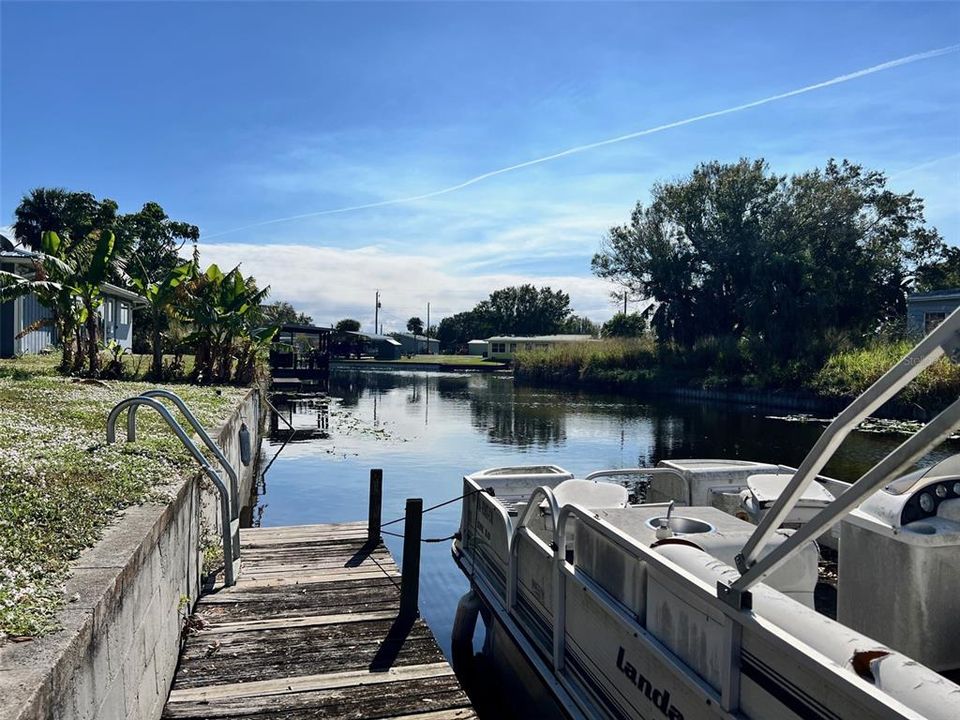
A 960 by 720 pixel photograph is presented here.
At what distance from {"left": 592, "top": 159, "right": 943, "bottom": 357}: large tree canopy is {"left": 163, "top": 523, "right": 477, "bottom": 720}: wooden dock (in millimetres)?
39059

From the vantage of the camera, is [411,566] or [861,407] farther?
[411,566]

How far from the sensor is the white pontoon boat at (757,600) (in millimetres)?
2842

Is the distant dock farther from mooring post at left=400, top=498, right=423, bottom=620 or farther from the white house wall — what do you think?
mooring post at left=400, top=498, right=423, bottom=620

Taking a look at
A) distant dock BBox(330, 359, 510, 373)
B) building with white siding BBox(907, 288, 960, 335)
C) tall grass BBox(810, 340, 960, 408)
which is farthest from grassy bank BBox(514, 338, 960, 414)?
distant dock BBox(330, 359, 510, 373)

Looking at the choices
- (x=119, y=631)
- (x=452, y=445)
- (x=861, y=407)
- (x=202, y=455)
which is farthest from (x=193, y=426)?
(x=452, y=445)

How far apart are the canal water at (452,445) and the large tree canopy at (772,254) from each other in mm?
11450

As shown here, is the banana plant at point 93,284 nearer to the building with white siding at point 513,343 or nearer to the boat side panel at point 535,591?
the boat side panel at point 535,591

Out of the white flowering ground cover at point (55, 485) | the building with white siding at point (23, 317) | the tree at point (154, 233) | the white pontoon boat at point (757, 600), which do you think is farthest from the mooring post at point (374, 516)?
the tree at point (154, 233)

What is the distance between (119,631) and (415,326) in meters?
138

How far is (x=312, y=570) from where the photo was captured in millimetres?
8188

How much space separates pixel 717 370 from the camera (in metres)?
45.0

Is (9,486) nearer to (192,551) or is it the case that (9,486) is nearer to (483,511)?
(192,551)

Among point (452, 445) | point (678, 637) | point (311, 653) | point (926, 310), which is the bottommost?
point (452, 445)

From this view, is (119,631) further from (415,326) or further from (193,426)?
(415,326)
